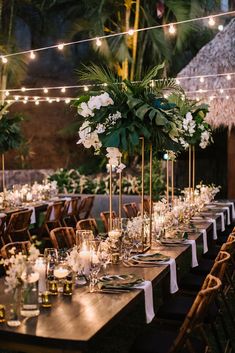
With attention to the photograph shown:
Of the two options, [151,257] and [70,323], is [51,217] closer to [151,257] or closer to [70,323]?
[151,257]

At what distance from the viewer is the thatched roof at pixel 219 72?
1225cm

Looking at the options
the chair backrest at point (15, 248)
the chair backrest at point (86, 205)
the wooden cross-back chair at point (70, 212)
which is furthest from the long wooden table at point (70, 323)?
the chair backrest at point (86, 205)

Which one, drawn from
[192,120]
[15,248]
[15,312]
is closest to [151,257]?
[15,248]

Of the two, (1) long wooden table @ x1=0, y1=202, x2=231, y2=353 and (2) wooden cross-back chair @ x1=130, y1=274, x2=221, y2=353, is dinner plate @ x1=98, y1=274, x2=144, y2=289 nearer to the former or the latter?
(1) long wooden table @ x1=0, y1=202, x2=231, y2=353

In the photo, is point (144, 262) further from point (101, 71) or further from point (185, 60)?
point (185, 60)

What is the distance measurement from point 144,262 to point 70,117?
15.7m

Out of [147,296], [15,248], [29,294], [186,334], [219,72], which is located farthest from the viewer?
[219,72]

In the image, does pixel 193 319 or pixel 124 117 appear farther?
pixel 124 117

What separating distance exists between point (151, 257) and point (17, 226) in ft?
11.9

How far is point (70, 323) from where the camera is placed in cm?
325

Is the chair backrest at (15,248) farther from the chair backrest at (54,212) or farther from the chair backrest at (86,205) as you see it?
the chair backrest at (86,205)

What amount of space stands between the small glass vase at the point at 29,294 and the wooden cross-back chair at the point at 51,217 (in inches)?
221

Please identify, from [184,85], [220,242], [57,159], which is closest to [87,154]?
[57,159]

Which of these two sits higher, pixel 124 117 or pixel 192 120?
pixel 192 120
